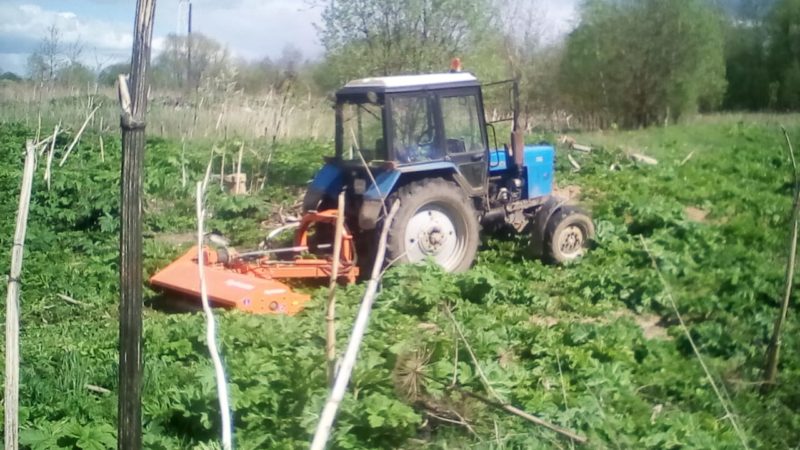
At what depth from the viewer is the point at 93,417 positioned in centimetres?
532

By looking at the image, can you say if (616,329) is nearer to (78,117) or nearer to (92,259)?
(92,259)

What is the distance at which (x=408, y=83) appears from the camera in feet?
31.3

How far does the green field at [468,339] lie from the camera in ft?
16.7

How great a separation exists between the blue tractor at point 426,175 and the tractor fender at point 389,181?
0.04 ft

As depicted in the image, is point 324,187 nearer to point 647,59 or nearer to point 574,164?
point 574,164

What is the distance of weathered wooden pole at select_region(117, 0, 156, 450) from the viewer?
2559 millimetres

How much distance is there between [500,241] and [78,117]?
14.4m

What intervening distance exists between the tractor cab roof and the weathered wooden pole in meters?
6.92

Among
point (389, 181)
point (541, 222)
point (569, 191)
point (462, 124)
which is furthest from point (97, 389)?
point (569, 191)

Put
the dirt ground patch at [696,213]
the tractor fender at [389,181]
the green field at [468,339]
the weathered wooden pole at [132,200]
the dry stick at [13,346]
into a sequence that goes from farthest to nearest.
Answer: the dirt ground patch at [696,213] < the tractor fender at [389,181] < the green field at [468,339] < the dry stick at [13,346] < the weathered wooden pole at [132,200]

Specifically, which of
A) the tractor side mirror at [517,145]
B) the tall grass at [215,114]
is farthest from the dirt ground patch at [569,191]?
the tall grass at [215,114]

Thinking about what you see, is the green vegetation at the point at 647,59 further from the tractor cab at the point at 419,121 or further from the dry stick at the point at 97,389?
the dry stick at the point at 97,389

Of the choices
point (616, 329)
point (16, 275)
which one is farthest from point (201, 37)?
point (16, 275)

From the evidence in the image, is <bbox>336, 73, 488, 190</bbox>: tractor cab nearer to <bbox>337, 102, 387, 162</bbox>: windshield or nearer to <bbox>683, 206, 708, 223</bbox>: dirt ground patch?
<bbox>337, 102, 387, 162</bbox>: windshield
